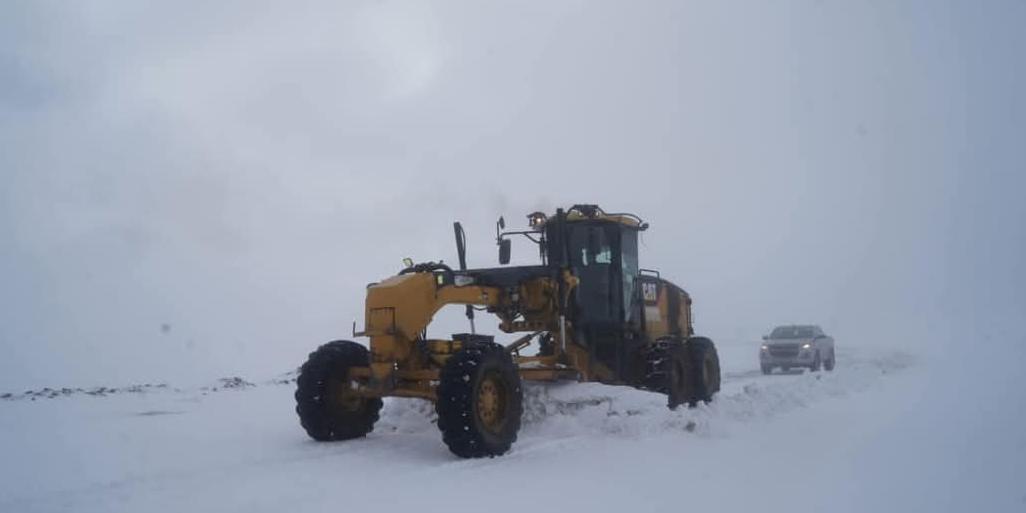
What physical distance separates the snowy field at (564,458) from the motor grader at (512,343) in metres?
0.41

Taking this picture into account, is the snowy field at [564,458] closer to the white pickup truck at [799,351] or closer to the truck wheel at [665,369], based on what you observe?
the truck wheel at [665,369]

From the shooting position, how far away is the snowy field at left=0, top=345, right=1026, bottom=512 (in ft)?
21.5

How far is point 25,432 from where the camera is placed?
10.4 meters

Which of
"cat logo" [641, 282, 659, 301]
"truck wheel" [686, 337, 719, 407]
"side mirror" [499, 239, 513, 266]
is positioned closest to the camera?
"side mirror" [499, 239, 513, 266]

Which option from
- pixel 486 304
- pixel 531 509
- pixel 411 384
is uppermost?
pixel 486 304

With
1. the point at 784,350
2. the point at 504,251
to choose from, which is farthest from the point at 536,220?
the point at 784,350

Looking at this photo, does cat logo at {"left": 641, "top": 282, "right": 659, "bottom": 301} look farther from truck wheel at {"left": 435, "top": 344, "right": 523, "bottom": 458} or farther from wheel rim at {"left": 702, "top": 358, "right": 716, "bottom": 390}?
truck wheel at {"left": 435, "top": 344, "right": 523, "bottom": 458}

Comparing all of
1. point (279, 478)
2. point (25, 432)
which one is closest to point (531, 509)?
point (279, 478)

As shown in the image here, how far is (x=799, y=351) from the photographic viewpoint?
23.4m

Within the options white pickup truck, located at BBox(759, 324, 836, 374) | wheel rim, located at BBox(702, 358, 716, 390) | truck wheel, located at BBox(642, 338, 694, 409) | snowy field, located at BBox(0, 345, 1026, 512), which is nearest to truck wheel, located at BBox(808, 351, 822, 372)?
white pickup truck, located at BBox(759, 324, 836, 374)

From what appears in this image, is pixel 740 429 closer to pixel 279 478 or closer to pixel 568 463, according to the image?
pixel 568 463

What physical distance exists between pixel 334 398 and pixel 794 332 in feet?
59.1

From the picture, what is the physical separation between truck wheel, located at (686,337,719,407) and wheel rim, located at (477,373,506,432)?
4.82 m

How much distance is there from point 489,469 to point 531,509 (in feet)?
5.51
